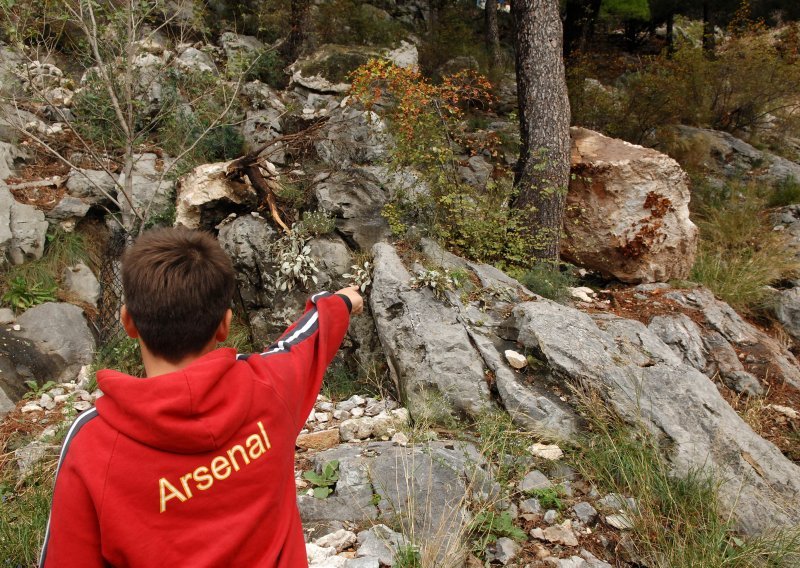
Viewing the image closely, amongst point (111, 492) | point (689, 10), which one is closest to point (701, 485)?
point (111, 492)

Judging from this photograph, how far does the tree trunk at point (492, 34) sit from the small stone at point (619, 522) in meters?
9.91

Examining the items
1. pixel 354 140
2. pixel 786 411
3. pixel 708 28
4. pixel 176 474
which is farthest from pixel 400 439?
pixel 708 28

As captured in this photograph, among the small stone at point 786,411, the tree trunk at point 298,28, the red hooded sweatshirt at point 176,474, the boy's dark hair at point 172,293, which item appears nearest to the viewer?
the red hooded sweatshirt at point 176,474

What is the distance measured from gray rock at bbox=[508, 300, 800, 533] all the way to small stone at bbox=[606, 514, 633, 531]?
558 mm

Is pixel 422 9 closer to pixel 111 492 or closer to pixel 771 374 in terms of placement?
pixel 771 374

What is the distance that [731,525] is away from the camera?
2.91 meters

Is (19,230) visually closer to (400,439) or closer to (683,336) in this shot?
(400,439)

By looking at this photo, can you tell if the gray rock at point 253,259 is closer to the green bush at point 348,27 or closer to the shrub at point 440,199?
the shrub at point 440,199

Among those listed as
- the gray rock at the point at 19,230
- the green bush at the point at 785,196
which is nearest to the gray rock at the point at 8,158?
the gray rock at the point at 19,230

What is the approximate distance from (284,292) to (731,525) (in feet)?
12.9

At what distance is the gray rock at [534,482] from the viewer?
3.13 m

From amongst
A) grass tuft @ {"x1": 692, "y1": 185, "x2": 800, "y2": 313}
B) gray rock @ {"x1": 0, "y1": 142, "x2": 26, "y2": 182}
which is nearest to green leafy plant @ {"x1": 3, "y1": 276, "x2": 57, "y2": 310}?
gray rock @ {"x1": 0, "y1": 142, "x2": 26, "y2": 182}

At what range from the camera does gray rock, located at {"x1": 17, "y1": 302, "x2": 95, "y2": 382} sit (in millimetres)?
5016

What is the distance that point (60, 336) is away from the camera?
5.12m
